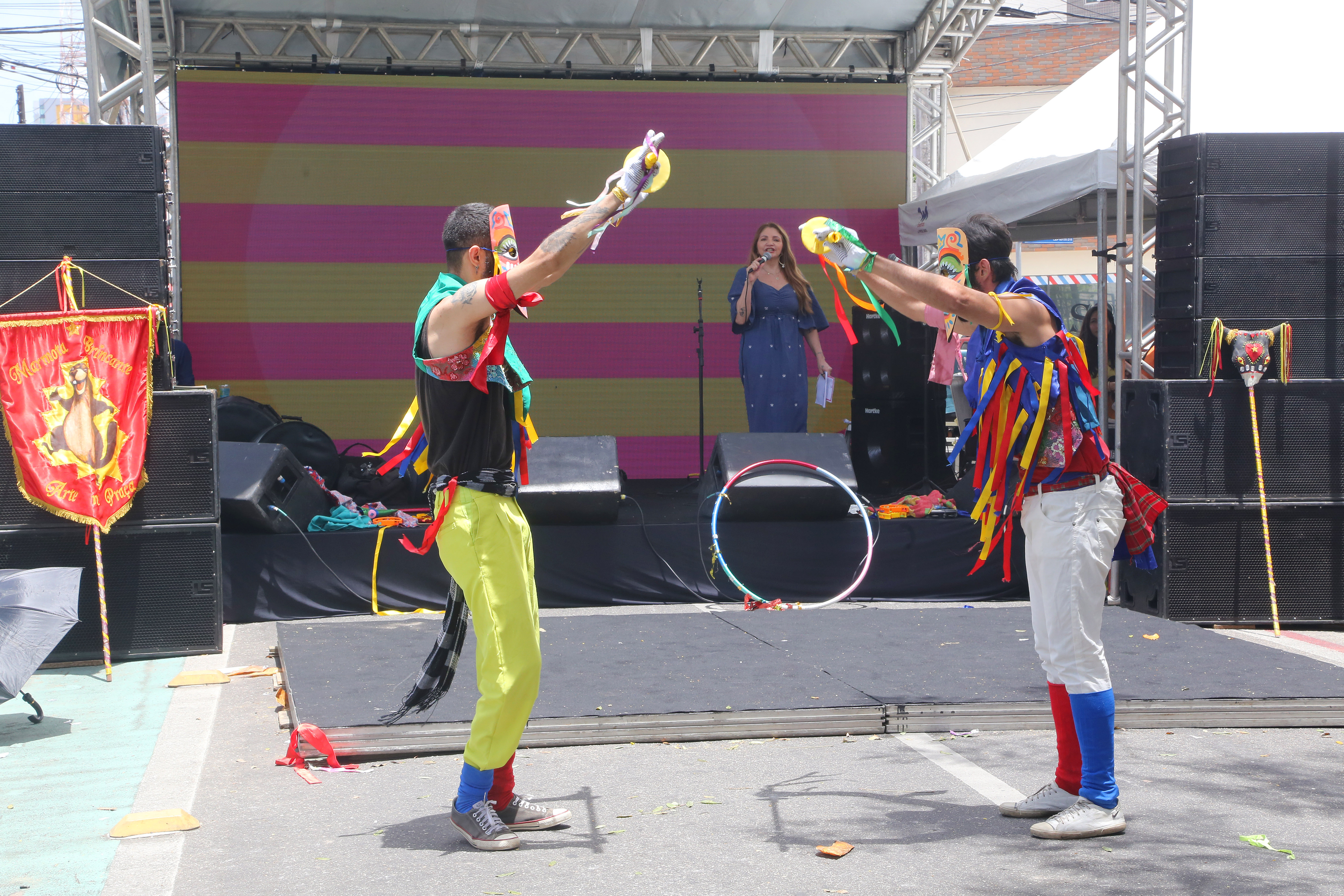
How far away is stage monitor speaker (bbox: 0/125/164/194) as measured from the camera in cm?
570

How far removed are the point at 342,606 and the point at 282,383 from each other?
5.14m

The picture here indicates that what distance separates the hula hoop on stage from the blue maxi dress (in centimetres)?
130

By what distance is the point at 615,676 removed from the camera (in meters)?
4.98

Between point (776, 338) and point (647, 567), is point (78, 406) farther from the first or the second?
point (776, 338)

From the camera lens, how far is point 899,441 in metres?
9.97

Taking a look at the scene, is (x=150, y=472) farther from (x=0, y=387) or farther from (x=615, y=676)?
(x=615, y=676)

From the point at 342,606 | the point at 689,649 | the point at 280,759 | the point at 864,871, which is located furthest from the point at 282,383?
the point at 864,871

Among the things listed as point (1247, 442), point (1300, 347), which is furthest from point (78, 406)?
point (1300, 347)

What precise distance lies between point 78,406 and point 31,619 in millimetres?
1622

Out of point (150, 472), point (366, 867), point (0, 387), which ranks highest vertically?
point (0, 387)

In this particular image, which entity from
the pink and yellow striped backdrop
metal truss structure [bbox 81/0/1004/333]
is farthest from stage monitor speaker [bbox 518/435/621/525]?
the pink and yellow striped backdrop

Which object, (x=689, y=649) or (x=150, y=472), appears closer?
(x=689, y=649)

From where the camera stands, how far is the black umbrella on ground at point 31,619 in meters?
4.13

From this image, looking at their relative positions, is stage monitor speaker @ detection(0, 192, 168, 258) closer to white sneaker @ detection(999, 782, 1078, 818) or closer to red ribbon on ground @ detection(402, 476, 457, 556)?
red ribbon on ground @ detection(402, 476, 457, 556)
